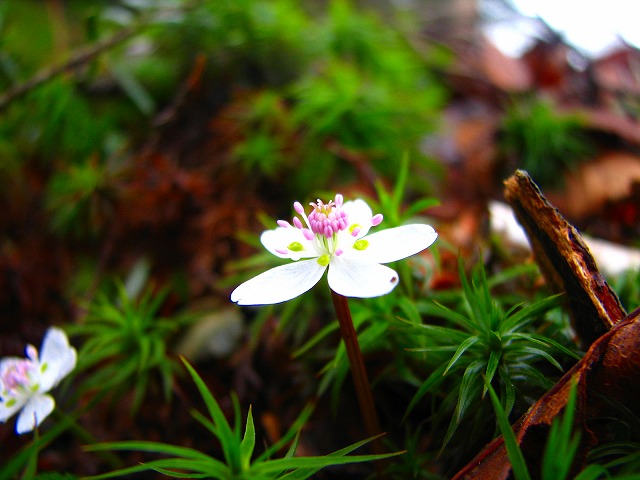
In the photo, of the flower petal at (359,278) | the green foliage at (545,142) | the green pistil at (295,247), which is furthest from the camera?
the green foliage at (545,142)

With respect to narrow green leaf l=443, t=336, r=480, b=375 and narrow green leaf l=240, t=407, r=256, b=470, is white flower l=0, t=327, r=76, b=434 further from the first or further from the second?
narrow green leaf l=443, t=336, r=480, b=375

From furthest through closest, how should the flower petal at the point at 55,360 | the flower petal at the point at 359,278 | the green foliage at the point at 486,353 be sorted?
the flower petal at the point at 55,360 < the green foliage at the point at 486,353 < the flower petal at the point at 359,278

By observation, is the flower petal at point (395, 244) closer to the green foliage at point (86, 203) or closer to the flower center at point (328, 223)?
the flower center at point (328, 223)

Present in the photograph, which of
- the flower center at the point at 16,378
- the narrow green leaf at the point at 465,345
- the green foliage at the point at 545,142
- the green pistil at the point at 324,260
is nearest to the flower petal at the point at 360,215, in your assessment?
the green pistil at the point at 324,260

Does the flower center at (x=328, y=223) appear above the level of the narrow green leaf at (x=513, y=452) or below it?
above

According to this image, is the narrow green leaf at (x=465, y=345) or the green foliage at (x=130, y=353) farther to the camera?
the green foliage at (x=130, y=353)

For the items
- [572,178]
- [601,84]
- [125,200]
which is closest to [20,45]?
[125,200]

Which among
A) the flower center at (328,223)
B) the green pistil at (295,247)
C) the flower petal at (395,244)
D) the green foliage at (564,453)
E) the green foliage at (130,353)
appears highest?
the flower center at (328,223)

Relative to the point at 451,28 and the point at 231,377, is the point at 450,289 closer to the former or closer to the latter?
the point at 231,377
